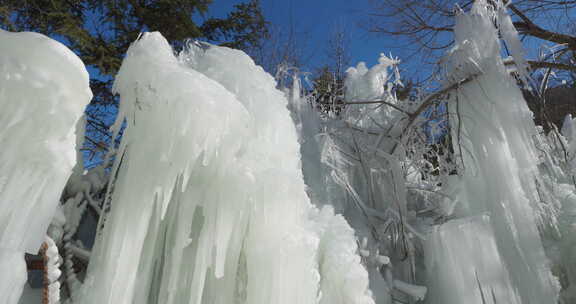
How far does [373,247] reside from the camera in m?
2.92

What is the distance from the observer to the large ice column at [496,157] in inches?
93.9

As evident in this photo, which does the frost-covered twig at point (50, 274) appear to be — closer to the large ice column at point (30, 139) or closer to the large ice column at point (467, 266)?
the large ice column at point (30, 139)

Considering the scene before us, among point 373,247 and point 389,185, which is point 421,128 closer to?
point 389,185

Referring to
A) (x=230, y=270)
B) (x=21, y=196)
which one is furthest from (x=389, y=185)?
(x=21, y=196)

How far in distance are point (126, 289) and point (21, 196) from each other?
53 cm

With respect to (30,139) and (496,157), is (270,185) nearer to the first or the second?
(30,139)

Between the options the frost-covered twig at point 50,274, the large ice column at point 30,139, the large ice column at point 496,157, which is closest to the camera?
the large ice column at point 30,139

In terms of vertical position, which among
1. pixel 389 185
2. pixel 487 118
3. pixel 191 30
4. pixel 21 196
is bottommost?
pixel 21 196

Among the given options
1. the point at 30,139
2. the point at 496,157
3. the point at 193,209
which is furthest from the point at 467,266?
the point at 30,139

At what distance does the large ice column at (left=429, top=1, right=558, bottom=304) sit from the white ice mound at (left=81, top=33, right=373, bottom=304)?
1.19m

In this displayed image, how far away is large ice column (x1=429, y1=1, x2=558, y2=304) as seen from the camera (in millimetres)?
2385

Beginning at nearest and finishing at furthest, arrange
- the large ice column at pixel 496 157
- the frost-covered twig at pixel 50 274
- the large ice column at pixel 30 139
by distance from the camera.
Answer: the large ice column at pixel 30 139 → the frost-covered twig at pixel 50 274 → the large ice column at pixel 496 157

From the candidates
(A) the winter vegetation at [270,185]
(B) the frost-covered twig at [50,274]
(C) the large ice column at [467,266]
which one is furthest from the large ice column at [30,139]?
(C) the large ice column at [467,266]

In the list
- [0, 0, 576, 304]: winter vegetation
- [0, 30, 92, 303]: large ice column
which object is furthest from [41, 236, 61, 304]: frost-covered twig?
[0, 30, 92, 303]: large ice column
